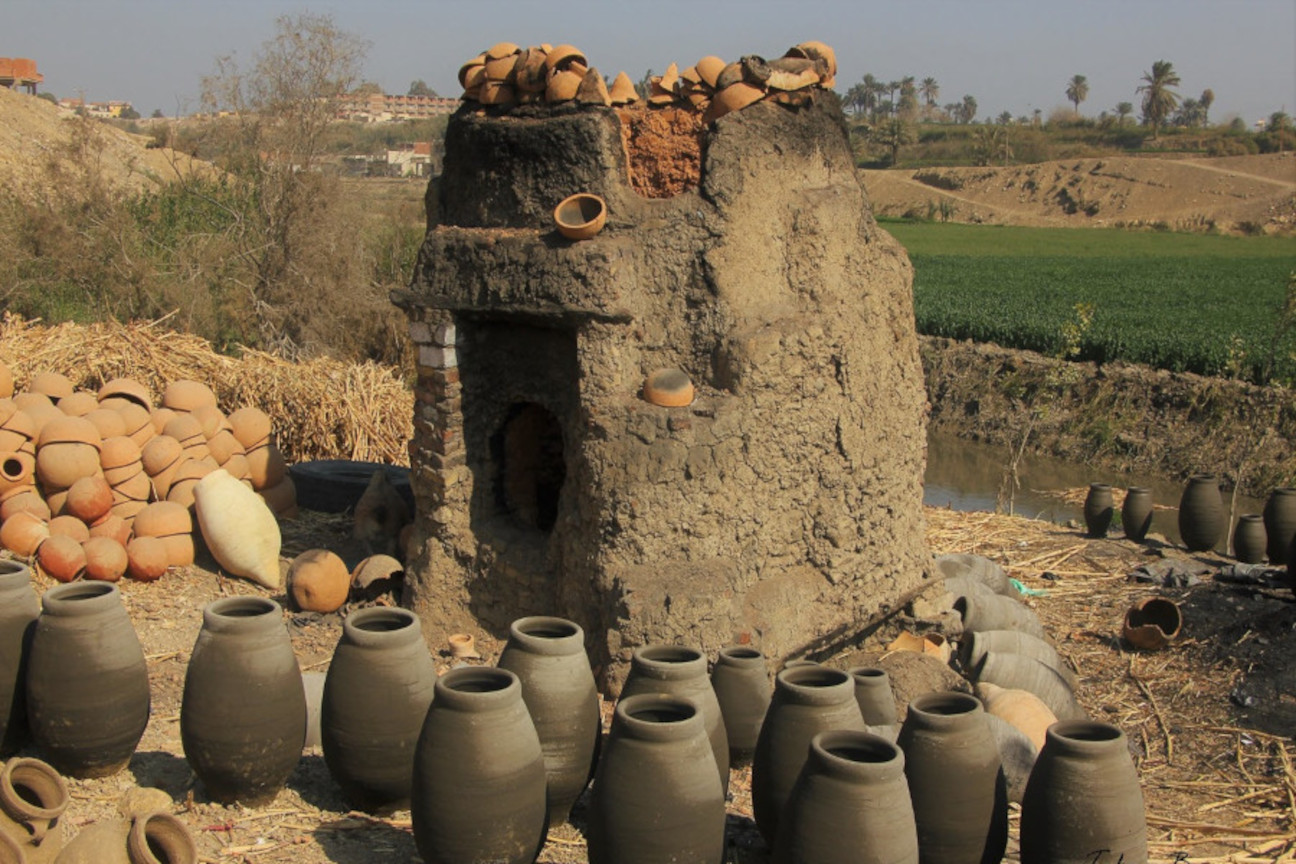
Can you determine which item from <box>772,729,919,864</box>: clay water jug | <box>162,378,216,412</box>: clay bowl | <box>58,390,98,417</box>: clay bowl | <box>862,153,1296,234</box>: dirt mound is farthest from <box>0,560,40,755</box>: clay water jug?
<box>862,153,1296,234</box>: dirt mound

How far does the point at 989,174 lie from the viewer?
6341 centimetres

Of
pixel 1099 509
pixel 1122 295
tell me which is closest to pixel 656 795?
pixel 1099 509

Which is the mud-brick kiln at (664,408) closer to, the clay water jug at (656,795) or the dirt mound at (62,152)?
the clay water jug at (656,795)

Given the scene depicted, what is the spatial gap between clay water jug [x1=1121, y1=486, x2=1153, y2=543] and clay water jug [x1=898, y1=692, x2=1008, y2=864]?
667 cm

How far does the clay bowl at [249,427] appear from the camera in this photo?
8773 mm

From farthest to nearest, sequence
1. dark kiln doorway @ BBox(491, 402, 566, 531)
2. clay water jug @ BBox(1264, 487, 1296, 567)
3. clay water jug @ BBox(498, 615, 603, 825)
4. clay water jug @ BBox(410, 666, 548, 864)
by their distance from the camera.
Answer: clay water jug @ BBox(1264, 487, 1296, 567) → dark kiln doorway @ BBox(491, 402, 566, 531) → clay water jug @ BBox(498, 615, 603, 825) → clay water jug @ BBox(410, 666, 548, 864)

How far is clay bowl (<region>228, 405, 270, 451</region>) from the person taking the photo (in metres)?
8.77

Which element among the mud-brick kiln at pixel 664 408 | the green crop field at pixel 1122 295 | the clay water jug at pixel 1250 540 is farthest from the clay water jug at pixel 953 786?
the green crop field at pixel 1122 295

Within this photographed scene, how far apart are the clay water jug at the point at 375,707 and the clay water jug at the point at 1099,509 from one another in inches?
301

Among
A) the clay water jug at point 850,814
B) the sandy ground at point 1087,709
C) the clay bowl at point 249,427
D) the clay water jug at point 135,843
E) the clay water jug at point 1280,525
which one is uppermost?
the clay bowl at point 249,427

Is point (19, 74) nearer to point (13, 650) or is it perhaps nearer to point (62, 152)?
point (62, 152)

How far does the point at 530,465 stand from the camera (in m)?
7.09

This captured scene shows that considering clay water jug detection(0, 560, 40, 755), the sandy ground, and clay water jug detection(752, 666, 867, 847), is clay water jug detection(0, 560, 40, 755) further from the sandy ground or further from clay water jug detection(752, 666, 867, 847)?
clay water jug detection(752, 666, 867, 847)

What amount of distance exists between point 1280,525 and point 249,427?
318 inches
